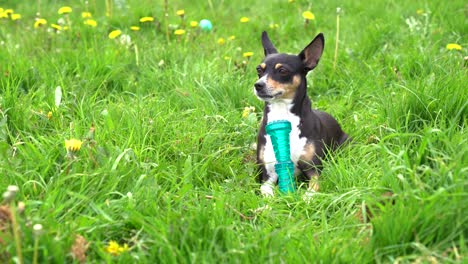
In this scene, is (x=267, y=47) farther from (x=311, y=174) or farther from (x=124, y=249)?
(x=124, y=249)

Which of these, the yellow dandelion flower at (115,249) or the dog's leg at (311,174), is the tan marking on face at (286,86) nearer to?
the dog's leg at (311,174)

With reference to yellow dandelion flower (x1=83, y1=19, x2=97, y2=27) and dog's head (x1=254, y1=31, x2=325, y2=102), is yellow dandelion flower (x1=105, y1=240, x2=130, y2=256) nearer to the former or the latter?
dog's head (x1=254, y1=31, x2=325, y2=102)

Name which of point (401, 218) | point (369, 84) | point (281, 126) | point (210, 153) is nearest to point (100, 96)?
point (210, 153)

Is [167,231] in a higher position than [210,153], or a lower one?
higher

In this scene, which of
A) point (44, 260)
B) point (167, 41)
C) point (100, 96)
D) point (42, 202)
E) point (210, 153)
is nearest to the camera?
point (44, 260)

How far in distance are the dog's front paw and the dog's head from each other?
0.49 meters

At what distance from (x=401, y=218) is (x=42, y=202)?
1.50 metres

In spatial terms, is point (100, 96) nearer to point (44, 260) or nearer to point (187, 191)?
point (187, 191)

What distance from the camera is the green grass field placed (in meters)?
2.55

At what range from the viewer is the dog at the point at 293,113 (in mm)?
3678

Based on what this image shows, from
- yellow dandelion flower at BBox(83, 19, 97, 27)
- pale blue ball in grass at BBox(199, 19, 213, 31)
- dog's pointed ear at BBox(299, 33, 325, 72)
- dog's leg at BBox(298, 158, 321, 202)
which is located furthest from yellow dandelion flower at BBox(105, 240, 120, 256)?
pale blue ball in grass at BBox(199, 19, 213, 31)

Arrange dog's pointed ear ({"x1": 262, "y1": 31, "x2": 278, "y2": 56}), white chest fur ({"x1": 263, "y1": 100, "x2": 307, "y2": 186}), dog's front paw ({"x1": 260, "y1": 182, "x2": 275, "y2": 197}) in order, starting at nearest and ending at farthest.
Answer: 1. dog's front paw ({"x1": 260, "y1": 182, "x2": 275, "y2": 197})
2. white chest fur ({"x1": 263, "y1": 100, "x2": 307, "y2": 186})
3. dog's pointed ear ({"x1": 262, "y1": 31, "x2": 278, "y2": 56})

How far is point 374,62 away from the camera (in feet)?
17.9

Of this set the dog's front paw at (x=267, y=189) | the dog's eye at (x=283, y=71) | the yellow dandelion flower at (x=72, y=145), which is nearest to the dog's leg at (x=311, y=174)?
the dog's front paw at (x=267, y=189)
